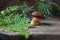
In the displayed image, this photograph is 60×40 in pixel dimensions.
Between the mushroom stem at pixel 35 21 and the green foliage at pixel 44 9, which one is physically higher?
the green foliage at pixel 44 9

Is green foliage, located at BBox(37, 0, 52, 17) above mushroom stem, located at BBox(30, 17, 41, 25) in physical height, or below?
above

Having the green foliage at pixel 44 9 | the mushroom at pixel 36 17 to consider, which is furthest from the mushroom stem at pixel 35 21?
the green foliage at pixel 44 9

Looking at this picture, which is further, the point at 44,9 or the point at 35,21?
the point at 44,9

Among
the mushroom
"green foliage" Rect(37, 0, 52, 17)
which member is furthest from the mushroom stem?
"green foliage" Rect(37, 0, 52, 17)

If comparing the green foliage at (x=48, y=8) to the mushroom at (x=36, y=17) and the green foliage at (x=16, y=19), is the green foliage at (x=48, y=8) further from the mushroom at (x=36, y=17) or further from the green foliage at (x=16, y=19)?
the mushroom at (x=36, y=17)

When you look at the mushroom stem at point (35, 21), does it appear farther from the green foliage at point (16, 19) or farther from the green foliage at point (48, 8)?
the green foliage at point (48, 8)

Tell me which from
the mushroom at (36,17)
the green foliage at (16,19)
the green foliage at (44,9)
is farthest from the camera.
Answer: the green foliage at (44,9)

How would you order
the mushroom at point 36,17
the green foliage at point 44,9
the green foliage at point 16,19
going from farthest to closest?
the green foliage at point 44,9, the mushroom at point 36,17, the green foliage at point 16,19

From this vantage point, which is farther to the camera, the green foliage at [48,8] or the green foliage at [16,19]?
the green foliage at [48,8]

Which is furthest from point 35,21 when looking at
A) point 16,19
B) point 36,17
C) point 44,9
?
point 44,9

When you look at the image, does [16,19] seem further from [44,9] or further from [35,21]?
[44,9]

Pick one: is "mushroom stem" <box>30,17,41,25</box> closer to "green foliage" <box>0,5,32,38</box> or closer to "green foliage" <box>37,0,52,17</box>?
"green foliage" <box>0,5,32,38</box>

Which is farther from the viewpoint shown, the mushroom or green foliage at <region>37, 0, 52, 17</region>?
green foliage at <region>37, 0, 52, 17</region>

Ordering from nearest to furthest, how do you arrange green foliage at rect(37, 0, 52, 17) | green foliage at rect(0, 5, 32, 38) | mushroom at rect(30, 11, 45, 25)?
1. green foliage at rect(0, 5, 32, 38)
2. mushroom at rect(30, 11, 45, 25)
3. green foliage at rect(37, 0, 52, 17)
